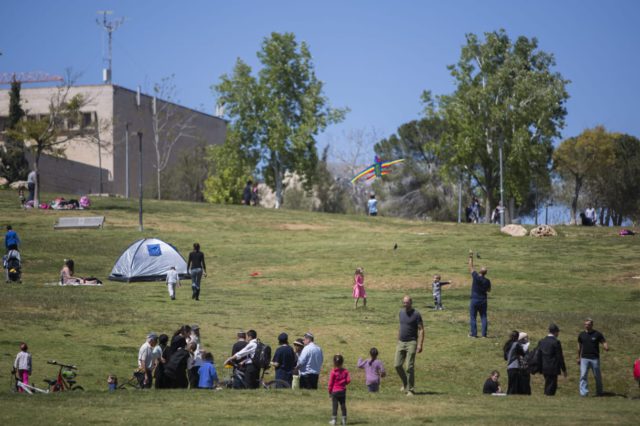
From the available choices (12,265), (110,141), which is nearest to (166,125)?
(110,141)

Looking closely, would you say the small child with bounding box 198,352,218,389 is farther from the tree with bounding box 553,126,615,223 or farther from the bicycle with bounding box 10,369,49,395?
the tree with bounding box 553,126,615,223

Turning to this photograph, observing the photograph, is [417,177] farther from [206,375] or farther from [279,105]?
[206,375]

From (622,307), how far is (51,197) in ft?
147

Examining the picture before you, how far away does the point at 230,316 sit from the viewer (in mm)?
31438

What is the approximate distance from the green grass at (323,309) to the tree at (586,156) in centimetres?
4103

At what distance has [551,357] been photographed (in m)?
23.2

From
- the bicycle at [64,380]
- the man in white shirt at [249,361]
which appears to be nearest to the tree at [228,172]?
the bicycle at [64,380]

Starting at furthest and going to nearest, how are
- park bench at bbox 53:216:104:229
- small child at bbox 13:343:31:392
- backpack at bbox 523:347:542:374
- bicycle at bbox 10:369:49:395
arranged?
park bench at bbox 53:216:104:229 → backpack at bbox 523:347:542:374 → small child at bbox 13:343:31:392 → bicycle at bbox 10:369:49:395

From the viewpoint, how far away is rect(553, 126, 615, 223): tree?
3989 inches

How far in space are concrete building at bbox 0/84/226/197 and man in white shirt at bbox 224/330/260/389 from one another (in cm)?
7295


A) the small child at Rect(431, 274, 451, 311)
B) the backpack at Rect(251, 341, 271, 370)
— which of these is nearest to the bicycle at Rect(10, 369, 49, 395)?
the backpack at Rect(251, 341, 271, 370)

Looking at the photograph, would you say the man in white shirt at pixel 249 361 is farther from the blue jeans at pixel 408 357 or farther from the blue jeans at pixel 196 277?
the blue jeans at pixel 196 277

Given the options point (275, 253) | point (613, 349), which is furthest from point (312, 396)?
point (275, 253)

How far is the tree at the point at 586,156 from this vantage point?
3989 inches
